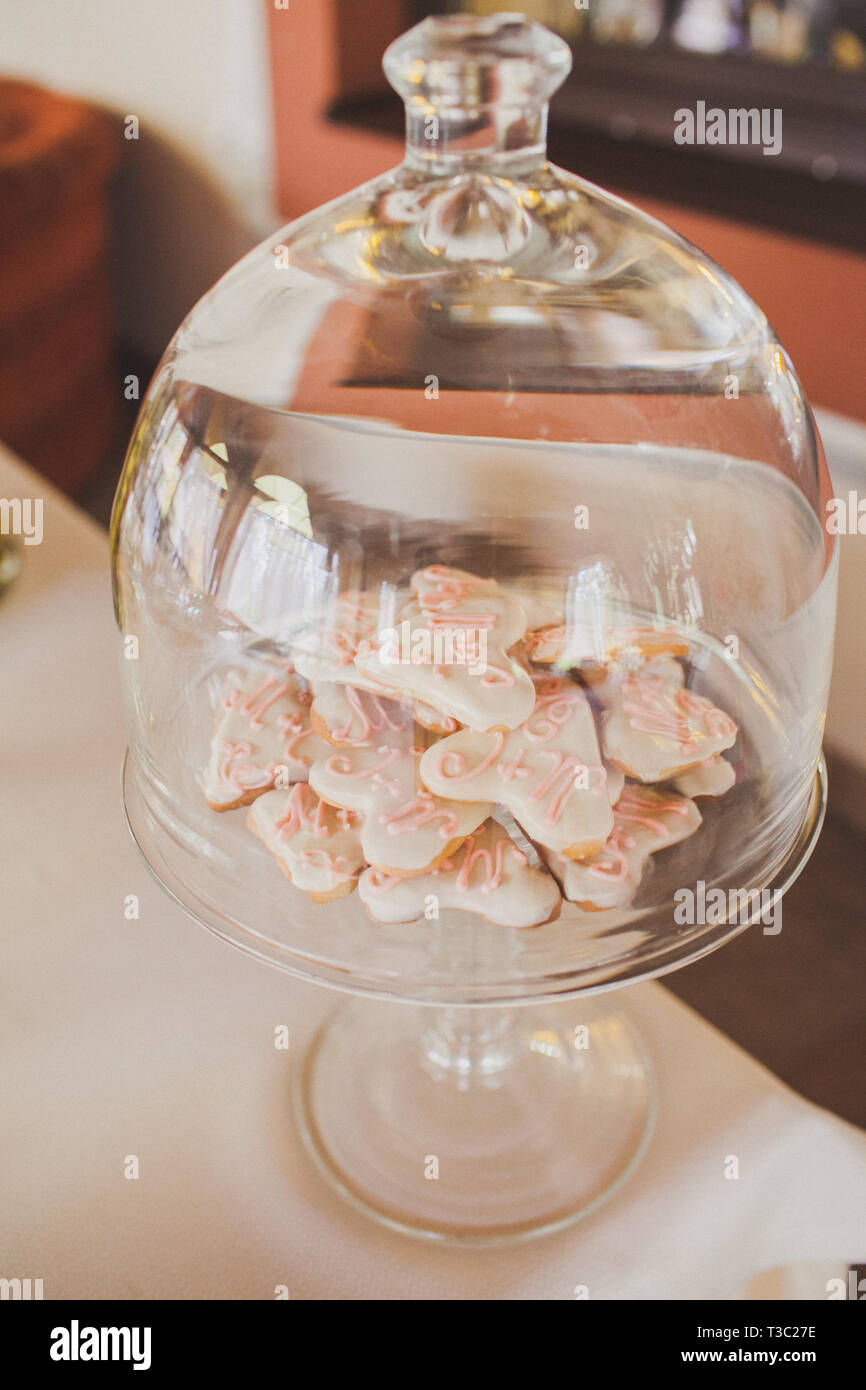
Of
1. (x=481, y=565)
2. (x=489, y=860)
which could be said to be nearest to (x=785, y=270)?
(x=481, y=565)

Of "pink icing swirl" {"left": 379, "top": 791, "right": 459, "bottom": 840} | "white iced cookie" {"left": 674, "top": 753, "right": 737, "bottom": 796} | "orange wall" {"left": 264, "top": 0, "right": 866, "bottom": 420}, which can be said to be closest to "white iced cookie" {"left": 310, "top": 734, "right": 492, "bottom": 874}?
Answer: "pink icing swirl" {"left": 379, "top": 791, "right": 459, "bottom": 840}

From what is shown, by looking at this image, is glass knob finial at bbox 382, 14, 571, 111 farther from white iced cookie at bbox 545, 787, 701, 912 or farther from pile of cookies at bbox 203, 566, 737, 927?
white iced cookie at bbox 545, 787, 701, 912

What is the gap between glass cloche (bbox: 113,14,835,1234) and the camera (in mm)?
528

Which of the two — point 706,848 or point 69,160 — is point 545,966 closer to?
point 706,848

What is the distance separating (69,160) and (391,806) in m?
2.28

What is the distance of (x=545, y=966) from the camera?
0.52m

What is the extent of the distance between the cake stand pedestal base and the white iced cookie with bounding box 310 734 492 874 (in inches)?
6.7

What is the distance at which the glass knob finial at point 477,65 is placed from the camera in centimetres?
50

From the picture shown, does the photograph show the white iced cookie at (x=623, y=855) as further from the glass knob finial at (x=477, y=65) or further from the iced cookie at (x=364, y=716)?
Answer: the glass knob finial at (x=477, y=65)

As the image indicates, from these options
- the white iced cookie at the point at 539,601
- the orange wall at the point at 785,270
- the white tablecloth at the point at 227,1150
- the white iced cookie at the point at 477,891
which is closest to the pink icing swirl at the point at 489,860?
the white iced cookie at the point at 477,891

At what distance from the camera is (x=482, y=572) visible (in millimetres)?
598

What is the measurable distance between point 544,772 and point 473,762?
32 mm

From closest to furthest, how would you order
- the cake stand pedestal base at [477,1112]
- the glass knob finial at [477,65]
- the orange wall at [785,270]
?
1. the glass knob finial at [477,65]
2. the cake stand pedestal base at [477,1112]
3. the orange wall at [785,270]

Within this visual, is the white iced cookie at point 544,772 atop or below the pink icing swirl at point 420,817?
atop
